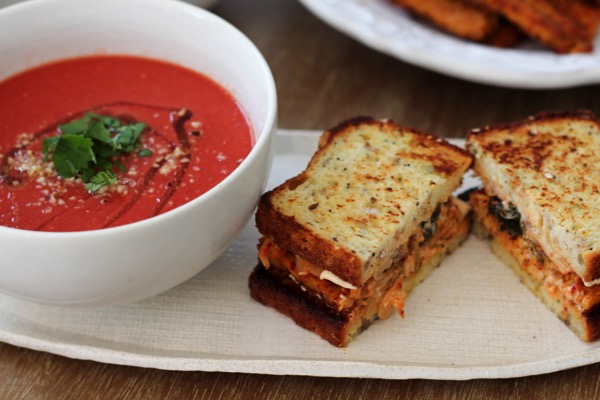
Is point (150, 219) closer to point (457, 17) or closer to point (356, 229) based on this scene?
point (356, 229)

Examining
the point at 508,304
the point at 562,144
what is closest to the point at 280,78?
the point at 562,144

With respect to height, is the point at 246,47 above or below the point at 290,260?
above

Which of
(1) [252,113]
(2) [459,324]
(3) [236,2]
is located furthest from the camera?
(3) [236,2]

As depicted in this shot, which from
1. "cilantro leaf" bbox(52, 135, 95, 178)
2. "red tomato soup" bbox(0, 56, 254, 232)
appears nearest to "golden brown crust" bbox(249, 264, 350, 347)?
"red tomato soup" bbox(0, 56, 254, 232)

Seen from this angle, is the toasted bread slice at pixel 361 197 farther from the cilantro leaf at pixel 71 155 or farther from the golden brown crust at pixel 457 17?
the golden brown crust at pixel 457 17

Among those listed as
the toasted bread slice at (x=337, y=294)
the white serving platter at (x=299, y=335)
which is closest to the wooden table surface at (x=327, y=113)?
the white serving platter at (x=299, y=335)

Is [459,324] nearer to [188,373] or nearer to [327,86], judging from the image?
[188,373]

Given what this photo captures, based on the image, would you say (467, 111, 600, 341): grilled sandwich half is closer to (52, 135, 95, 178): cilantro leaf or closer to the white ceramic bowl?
the white ceramic bowl

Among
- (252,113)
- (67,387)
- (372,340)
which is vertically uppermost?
(252,113)
